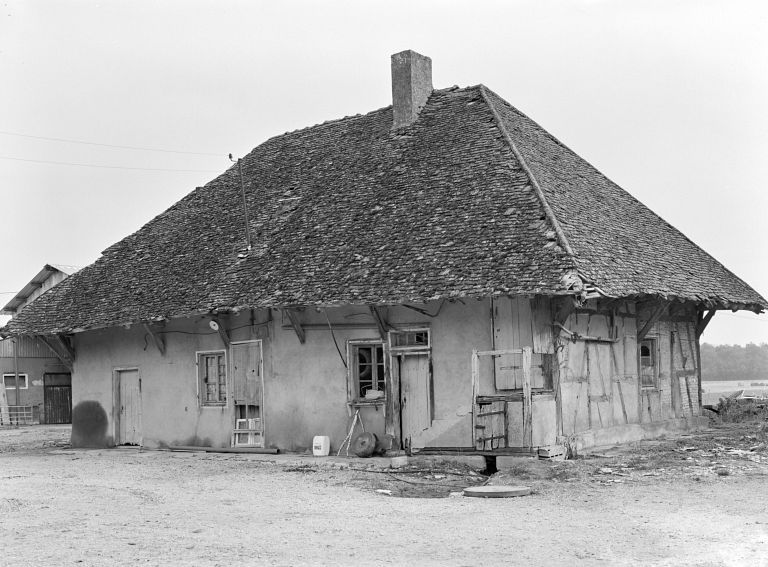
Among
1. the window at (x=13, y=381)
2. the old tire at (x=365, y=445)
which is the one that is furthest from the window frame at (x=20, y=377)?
the old tire at (x=365, y=445)

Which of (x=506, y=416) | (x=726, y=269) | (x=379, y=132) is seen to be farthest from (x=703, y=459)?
(x=379, y=132)

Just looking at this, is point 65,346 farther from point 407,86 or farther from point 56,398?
point 56,398

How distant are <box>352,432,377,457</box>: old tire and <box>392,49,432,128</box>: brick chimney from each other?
7.51m

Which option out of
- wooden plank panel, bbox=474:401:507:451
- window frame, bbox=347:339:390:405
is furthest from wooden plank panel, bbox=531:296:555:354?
window frame, bbox=347:339:390:405

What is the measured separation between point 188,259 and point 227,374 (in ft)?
10.2

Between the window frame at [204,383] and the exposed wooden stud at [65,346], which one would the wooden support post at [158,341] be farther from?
the exposed wooden stud at [65,346]

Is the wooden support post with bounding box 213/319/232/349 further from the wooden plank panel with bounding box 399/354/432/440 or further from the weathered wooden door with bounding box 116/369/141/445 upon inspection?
the wooden plank panel with bounding box 399/354/432/440

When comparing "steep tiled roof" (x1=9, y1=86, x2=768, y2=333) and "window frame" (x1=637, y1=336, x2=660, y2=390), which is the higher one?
"steep tiled roof" (x1=9, y1=86, x2=768, y2=333)

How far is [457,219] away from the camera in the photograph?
17.0 m

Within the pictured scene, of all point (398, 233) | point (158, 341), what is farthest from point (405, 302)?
point (158, 341)

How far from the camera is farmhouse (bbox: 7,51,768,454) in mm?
15789

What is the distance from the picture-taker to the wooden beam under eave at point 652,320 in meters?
18.1

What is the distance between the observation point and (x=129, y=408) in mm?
21516

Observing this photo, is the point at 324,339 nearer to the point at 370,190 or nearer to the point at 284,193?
the point at 370,190
